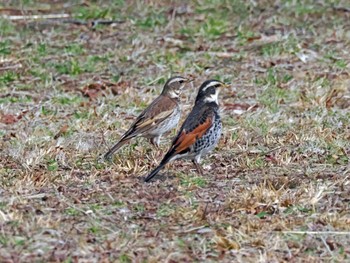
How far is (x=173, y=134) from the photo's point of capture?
11.4 metres

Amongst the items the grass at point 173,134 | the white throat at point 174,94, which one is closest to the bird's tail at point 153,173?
the grass at point 173,134

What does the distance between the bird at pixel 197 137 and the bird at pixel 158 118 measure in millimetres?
711

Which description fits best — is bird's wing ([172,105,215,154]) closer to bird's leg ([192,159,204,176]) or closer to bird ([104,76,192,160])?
bird's leg ([192,159,204,176])

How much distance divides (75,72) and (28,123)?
2.09 metres

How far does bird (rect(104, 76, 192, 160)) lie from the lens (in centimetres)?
1040

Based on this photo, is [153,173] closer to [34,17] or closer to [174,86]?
[174,86]

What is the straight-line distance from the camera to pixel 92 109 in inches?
473

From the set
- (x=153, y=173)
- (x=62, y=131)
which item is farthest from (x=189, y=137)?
(x=62, y=131)

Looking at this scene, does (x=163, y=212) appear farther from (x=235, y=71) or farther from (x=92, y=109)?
(x=235, y=71)

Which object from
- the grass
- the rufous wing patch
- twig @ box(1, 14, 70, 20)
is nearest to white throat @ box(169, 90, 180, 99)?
the grass

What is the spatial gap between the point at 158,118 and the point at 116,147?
2.98ft

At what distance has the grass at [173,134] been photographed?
7.43 metres

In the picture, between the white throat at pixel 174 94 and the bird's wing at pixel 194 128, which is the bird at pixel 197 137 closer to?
the bird's wing at pixel 194 128

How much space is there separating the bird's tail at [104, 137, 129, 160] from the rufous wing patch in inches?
33.1
